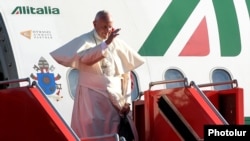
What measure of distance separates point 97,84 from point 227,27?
4365 mm

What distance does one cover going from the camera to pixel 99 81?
371 inches

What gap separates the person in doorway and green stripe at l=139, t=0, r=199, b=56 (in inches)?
102

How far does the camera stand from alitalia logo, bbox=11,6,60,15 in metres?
11.0

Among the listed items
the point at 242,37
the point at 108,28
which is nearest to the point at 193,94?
the point at 108,28

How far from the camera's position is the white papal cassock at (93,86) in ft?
30.3

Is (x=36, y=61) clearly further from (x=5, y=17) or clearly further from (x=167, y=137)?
(x=167, y=137)

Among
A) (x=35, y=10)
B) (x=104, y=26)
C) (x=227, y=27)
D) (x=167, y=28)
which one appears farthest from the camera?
(x=227, y=27)

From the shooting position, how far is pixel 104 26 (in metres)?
9.34

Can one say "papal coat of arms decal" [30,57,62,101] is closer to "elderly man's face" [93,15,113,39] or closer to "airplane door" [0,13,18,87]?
"airplane door" [0,13,18,87]

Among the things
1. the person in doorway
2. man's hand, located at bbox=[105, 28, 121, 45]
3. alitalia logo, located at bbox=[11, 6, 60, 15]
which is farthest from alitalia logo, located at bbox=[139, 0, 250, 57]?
man's hand, located at bbox=[105, 28, 121, 45]

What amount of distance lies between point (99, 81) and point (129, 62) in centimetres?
46

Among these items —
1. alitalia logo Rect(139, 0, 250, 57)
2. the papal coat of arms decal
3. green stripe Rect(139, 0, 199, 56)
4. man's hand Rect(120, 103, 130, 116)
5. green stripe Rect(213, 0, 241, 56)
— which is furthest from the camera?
green stripe Rect(213, 0, 241, 56)

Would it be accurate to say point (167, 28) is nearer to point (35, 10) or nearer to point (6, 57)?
point (35, 10)

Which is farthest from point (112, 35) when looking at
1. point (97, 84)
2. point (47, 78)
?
point (47, 78)
